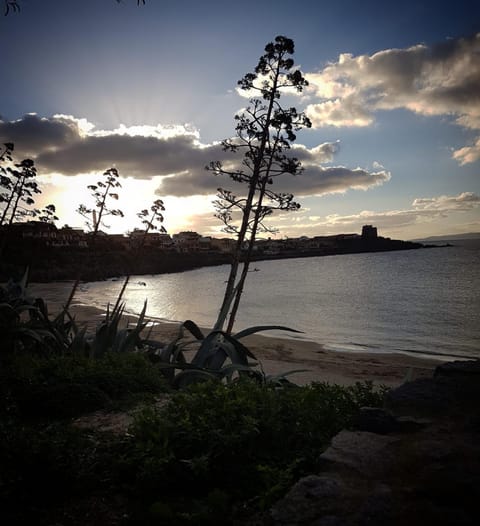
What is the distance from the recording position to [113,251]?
8275 cm

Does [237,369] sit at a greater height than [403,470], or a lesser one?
lesser

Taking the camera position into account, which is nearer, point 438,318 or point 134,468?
point 134,468

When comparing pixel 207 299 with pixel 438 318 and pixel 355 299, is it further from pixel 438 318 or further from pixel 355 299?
pixel 438 318

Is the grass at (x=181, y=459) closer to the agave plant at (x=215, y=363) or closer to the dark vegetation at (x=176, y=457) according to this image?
the dark vegetation at (x=176, y=457)

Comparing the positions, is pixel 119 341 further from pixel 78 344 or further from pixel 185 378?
pixel 185 378

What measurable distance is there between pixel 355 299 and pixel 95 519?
4353 centimetres

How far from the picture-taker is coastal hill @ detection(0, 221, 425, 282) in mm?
29206

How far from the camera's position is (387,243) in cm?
18088

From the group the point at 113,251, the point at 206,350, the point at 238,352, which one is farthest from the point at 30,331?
the point at 113,251

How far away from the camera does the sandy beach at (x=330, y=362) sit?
12.4 meters

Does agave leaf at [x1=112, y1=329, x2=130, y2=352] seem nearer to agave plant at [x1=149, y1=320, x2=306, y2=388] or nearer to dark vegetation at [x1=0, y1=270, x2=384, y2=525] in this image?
agave plant at [x1=149, y1=320, x2=306, y2=388]

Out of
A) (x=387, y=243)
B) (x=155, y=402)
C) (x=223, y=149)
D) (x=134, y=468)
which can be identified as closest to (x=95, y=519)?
(x=134, y=468)

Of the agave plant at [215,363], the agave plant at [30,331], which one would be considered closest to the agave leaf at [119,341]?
the agave plant at [30,331]

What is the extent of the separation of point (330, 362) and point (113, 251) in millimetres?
75364
